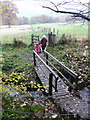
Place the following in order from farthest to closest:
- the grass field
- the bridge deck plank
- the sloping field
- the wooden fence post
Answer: the sloping field < the grass field < the wooden fence post < the bridge deck plank

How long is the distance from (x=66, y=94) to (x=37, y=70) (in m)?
2.98

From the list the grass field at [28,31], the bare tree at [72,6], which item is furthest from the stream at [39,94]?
the grass field at [28,31]

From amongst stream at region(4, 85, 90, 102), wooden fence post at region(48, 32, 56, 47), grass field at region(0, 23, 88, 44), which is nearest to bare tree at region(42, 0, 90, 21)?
stream at region(4, 85, 90, 102)

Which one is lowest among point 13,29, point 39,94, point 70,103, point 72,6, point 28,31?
point 39,94

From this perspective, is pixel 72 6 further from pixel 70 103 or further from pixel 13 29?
pixel 13 29

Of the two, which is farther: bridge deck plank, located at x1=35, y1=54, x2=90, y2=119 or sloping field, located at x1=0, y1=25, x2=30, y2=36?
sloping field, located at x1=0, y1=25, x2=30, y2=36

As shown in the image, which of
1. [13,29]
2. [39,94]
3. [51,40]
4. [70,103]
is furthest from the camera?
[13,29]

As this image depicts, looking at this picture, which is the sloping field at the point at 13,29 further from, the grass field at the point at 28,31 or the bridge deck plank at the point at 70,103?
the bridge deck plank at the point at 70,103

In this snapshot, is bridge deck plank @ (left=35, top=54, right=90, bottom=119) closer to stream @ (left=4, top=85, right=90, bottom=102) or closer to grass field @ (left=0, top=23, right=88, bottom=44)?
stream @ (left=4, top=85, right=90, bottom=102)

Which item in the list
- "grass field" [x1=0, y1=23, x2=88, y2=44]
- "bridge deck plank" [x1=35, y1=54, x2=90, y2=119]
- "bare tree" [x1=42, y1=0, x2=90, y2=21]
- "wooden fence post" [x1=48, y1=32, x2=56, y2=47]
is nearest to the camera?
"bridge deck plank" [x1=35, y1=54, x2=90, y2=119]

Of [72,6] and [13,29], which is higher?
[13,29]

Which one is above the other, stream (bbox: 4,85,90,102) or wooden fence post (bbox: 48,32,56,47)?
wooden fence post (bbox: 48,32,56,47)

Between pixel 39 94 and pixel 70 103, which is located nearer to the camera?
pixel 70 103

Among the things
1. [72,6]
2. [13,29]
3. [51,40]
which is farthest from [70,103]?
[13,29]
